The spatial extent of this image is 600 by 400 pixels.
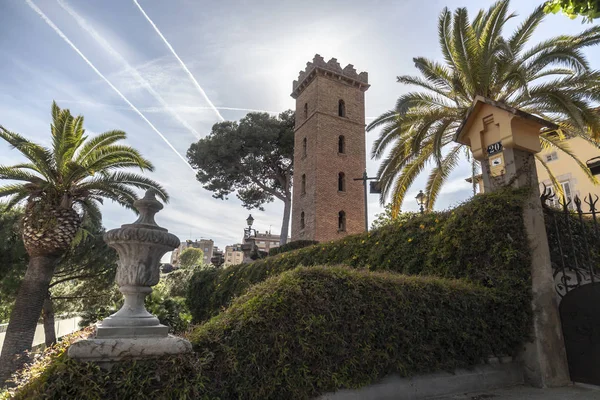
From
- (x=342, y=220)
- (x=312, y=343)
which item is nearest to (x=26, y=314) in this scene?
(x=312, y=343)

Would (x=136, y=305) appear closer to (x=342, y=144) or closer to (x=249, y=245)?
(x=249, y=245)

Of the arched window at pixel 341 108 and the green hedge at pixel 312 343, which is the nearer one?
the green hedge at pixel 312 343

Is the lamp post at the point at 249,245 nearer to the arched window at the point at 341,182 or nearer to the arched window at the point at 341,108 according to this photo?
the arched window at the point at 341,182

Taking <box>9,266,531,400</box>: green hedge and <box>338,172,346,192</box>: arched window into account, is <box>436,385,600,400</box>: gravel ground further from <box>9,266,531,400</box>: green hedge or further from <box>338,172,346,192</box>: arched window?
<box>338,172,346,192</box>: arched window

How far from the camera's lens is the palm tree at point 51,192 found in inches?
448

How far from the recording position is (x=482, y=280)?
5055 millimetres

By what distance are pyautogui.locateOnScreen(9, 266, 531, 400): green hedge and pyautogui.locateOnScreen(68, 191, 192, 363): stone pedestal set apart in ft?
0.31

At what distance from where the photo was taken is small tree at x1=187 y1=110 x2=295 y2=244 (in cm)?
2942

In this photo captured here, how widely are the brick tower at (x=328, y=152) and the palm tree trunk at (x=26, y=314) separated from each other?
15566mm

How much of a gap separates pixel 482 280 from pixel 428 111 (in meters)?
6.49

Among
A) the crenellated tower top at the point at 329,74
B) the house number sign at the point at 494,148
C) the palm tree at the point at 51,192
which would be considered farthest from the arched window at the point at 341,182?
the house number sign at the point at 494,148

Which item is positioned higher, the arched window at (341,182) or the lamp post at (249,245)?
the arched window at (341,182)

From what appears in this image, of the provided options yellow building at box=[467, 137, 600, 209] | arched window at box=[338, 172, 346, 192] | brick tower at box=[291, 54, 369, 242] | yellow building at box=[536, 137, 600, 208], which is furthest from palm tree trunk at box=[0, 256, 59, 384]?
yellow building at box=[536, 137, 600, 208]

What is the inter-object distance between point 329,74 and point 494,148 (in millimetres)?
24454
